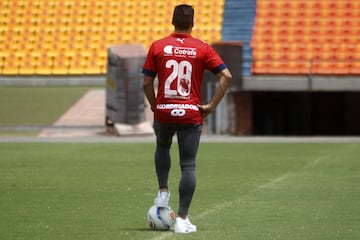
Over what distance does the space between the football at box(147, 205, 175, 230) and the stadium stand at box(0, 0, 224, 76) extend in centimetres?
2420

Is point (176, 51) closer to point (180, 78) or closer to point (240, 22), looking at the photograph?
point (180, 78)

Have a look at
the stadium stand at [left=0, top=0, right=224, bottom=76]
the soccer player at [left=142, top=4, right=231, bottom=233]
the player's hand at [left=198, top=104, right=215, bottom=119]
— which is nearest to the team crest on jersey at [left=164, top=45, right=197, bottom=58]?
the soccer player at [left=142, top=4, right=231, bottom=233]

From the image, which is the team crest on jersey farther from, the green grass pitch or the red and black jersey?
the green grass pitch

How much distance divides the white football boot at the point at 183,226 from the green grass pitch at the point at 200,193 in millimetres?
85

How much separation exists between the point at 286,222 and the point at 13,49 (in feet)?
86.2

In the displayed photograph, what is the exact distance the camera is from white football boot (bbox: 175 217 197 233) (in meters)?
8.85

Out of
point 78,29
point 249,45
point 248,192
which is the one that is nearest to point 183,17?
point 248,192

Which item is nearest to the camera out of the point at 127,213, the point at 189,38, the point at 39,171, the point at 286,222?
the point at 189,38

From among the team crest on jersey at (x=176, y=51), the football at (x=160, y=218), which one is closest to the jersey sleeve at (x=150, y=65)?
the team crest on jersey at (x=176, y=51)

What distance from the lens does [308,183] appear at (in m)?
14.3

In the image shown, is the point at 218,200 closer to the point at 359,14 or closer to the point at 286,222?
the point at 286,222

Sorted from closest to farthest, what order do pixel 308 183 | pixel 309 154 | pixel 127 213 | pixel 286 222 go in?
pixel 286 222
pixel 127 213
pixel 308 183
pixel 309 154

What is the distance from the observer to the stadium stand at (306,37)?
101 feet

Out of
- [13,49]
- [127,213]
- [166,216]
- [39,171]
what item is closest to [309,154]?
[39,171]
